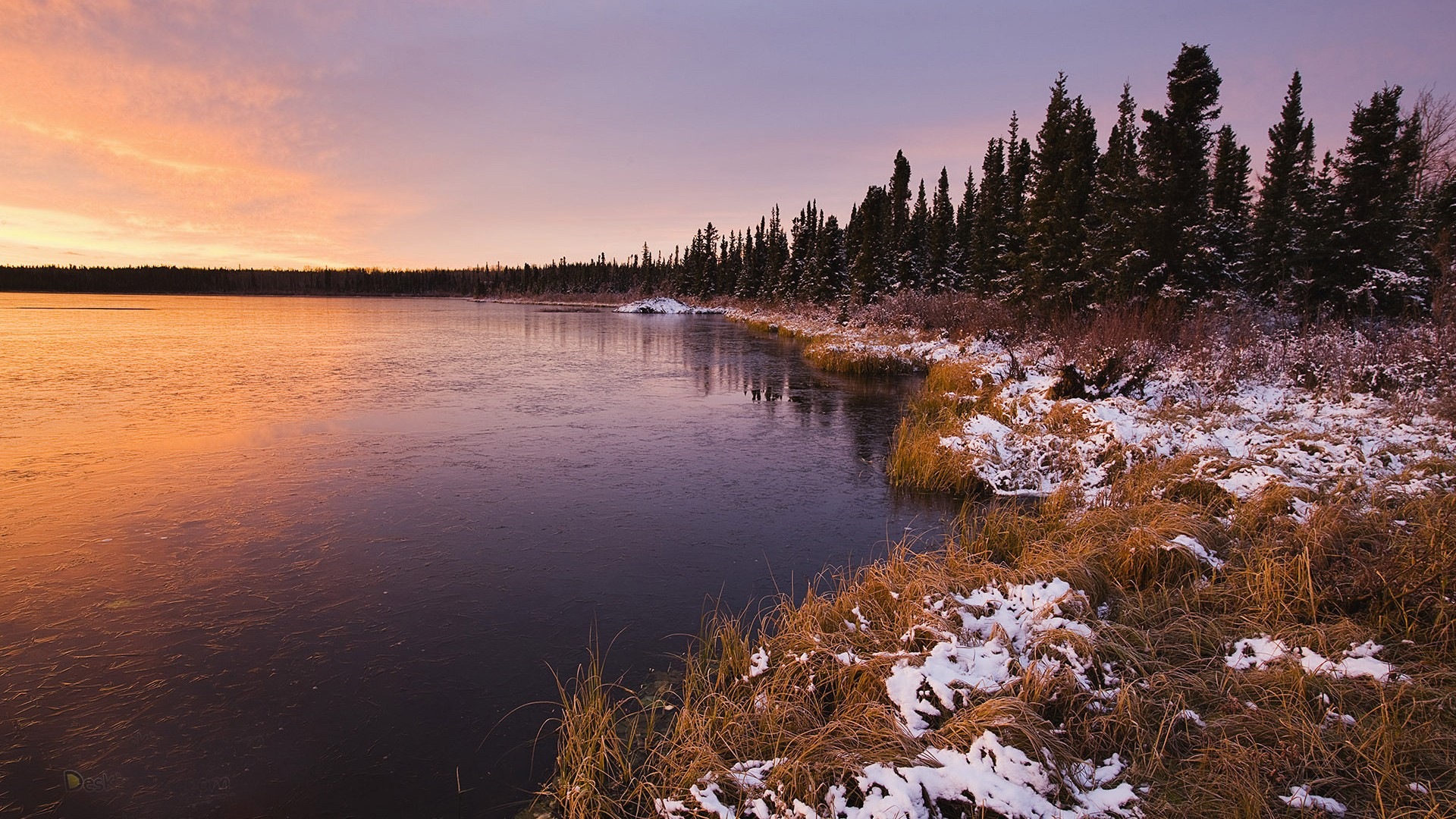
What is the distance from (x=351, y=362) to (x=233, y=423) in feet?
36.7

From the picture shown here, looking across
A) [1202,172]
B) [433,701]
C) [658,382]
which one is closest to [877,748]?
[433,701]

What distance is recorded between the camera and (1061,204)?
2473 cm

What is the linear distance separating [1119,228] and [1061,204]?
4.92m

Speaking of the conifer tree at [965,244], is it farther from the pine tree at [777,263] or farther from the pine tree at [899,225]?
the pine tree at [777,263]

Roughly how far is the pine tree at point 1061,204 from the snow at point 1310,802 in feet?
73.8

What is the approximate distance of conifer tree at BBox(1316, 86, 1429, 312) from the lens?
1808 cm

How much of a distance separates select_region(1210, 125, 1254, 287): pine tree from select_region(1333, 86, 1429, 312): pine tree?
9.13 feet

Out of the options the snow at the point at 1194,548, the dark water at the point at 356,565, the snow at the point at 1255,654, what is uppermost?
the snow at the point at 1194,548

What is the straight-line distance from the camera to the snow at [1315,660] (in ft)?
12.9

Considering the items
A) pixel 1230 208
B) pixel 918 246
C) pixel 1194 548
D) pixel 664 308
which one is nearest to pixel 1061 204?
pixel 1230 208

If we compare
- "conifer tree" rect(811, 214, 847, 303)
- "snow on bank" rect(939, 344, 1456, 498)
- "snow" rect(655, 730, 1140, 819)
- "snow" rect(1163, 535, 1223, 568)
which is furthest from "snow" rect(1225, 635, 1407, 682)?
"conifer tree" rect(811, 214, 847, 303)

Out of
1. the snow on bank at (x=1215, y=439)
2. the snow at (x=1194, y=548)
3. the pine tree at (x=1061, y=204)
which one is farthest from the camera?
the pine tree at (x=1061, y=204)

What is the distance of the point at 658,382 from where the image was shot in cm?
2053

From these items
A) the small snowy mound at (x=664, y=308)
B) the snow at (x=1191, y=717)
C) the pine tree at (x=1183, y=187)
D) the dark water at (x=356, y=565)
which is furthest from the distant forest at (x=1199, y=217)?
the small snowy mound at (x=664, y=308)
